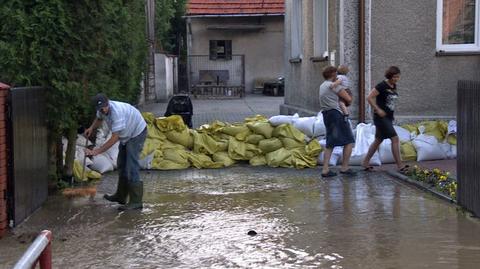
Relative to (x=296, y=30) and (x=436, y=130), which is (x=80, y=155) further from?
(x=296, y=30)

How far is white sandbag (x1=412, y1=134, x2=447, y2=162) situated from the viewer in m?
10.9

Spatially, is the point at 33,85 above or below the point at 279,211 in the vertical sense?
above

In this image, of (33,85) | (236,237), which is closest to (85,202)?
(33,85)

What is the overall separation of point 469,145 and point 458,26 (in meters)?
5.45

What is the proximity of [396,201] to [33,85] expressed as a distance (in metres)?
4.34

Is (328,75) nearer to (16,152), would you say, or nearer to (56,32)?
(56,32)

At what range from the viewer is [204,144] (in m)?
11.4

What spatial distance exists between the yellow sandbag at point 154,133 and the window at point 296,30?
229 inches

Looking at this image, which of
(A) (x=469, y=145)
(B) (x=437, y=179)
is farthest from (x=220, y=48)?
(A) (x=469, y=145)

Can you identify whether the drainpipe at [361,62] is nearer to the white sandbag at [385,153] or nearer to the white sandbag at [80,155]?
the white sandbag at [385,153]

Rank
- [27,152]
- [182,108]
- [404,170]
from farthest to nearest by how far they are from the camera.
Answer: [182,108] < [404,170] < [27,152]

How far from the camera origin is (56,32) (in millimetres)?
7941

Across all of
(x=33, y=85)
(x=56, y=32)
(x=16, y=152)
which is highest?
(x=56, y=32)

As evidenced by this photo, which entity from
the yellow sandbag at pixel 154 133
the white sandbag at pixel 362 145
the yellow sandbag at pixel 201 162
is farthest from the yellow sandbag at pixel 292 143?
the yellow sandbag at pixel 154 133
